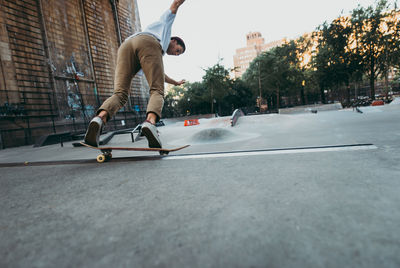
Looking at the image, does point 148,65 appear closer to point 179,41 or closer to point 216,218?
point 179,41

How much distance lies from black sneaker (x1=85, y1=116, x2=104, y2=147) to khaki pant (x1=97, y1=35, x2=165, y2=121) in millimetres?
329

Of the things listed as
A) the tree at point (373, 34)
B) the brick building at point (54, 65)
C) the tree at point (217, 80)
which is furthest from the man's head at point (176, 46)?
the tree at point (373, 34)

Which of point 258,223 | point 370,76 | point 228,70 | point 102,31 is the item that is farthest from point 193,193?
point 370,76

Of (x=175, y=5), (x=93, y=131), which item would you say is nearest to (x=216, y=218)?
(x=93, y=131)

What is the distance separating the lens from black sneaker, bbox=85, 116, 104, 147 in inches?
88.2

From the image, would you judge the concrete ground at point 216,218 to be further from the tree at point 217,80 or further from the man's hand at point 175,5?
the tree at point 217,80

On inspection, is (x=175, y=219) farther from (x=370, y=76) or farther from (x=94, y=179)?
(x=370, y=76)

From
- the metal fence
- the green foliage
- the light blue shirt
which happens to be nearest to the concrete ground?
the light blue shirt

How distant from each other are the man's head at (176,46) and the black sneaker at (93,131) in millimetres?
1856

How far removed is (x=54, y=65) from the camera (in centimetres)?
1160

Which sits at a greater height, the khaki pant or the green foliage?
the green foliage

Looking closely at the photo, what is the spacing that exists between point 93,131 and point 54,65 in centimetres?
1235

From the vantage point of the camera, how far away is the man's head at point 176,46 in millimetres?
3455

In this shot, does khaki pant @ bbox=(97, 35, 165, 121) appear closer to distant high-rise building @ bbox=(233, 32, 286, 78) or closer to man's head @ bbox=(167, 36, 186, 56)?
man's head @ bbox=(167, 36, 186, 56)
